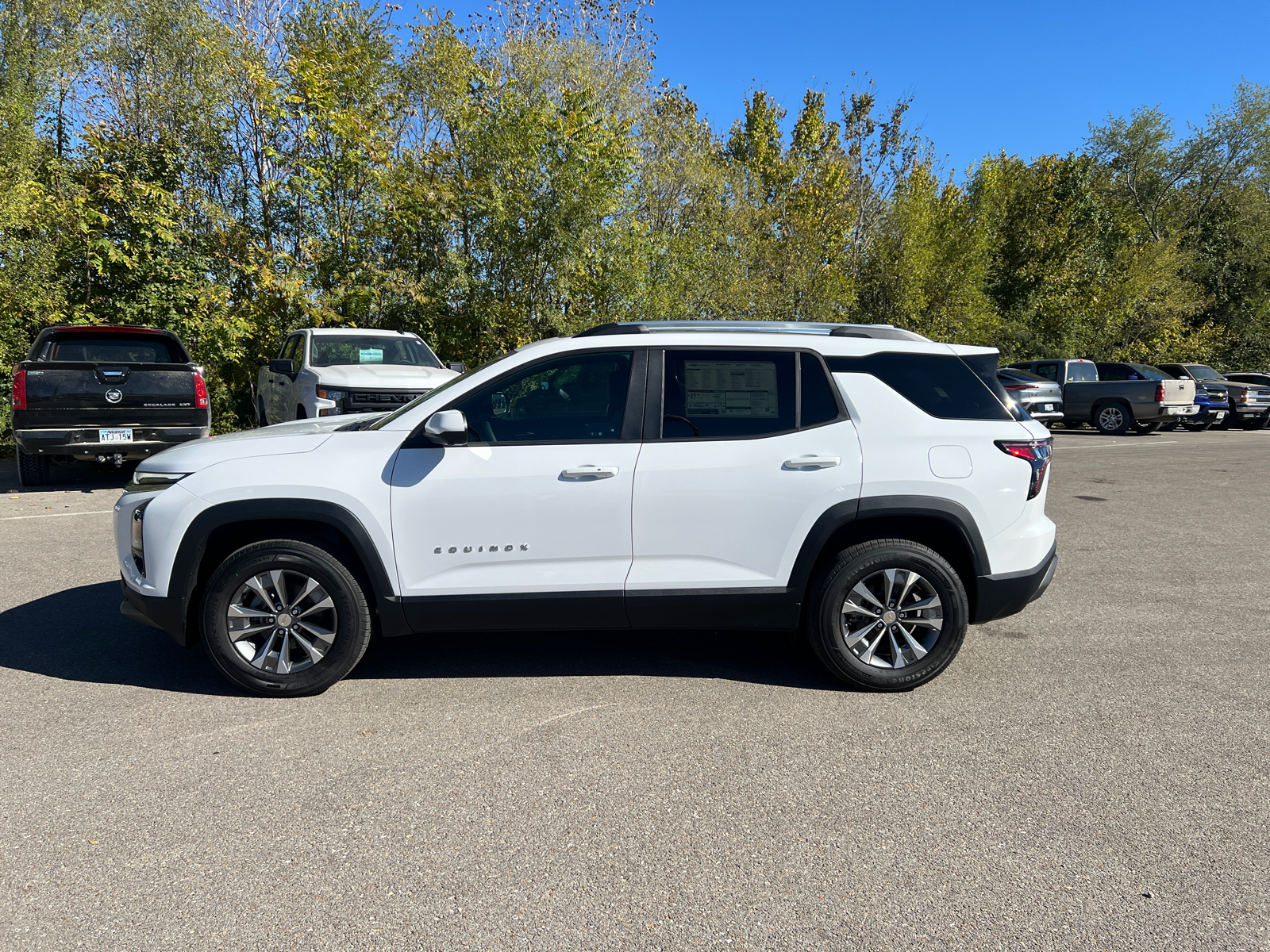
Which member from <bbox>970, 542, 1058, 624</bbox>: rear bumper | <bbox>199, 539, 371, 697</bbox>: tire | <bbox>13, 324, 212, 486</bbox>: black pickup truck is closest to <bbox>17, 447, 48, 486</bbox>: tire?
<bbox>13, 324, 212, 486</bbox>: black pickup truck

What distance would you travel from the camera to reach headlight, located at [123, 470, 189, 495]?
431cm

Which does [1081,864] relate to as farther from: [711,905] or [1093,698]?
[1093,698]

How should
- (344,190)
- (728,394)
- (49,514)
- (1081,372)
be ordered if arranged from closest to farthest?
(728,394) < (49,514) < (344,190) < (1081,372)

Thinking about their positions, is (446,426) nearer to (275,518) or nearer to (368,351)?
(275,518)

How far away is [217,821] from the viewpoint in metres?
3.18

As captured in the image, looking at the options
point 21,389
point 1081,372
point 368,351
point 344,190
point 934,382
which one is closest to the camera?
point 934,382

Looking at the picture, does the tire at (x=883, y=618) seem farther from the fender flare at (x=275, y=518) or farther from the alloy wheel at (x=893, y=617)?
the fender flare at (x=275, y=518)

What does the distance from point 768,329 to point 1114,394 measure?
20.6 m

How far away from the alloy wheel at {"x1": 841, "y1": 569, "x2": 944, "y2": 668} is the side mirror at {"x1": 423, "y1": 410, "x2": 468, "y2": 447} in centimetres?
198

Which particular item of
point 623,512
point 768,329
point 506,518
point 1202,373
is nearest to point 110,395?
point 506,518

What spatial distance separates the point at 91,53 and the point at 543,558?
18.7 meters

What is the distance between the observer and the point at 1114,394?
875 inches

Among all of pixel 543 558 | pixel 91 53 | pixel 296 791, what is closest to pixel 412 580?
pixel 543 558

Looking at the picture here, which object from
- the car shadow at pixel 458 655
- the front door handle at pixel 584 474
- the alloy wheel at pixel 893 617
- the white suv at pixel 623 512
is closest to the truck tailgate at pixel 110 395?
the car shadow at pixel 458 655
